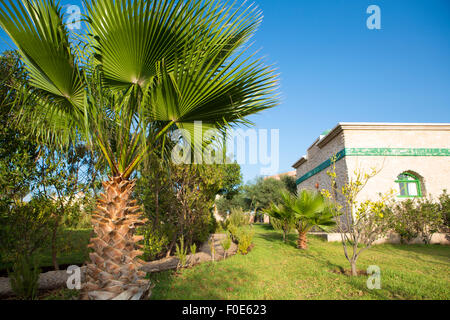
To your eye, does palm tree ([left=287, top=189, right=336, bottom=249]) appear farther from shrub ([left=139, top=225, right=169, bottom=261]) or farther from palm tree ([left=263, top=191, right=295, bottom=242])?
shrub ([left=139, top=225, right=169, bottom=261])

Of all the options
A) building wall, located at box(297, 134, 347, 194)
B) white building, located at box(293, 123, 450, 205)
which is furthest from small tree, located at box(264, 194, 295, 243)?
building wall, located at box(297, 134, 347, 194)

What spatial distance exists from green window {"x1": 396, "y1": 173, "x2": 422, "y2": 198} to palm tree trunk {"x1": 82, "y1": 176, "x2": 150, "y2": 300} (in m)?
12.3

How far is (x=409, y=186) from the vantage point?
34.4ft

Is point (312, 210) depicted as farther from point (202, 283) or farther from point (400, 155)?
point (400, 155)

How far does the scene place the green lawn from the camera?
3535 mm

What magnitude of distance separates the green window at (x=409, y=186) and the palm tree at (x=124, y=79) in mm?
10855

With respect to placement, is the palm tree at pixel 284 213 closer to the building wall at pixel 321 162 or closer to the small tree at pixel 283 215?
the small tree at pixel 283 215

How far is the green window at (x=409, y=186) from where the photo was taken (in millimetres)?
10391

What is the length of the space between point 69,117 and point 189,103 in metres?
2.07
